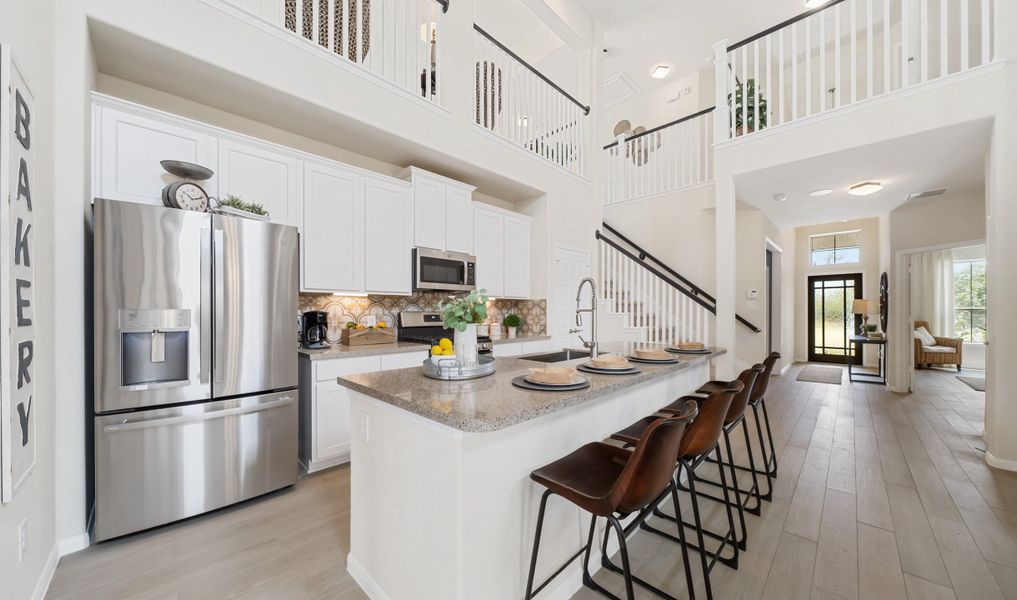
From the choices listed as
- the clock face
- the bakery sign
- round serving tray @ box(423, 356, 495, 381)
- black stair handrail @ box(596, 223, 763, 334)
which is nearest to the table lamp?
black stair handrail @ box(596, 223, 763, 334)

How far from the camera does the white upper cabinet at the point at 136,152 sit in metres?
2.13

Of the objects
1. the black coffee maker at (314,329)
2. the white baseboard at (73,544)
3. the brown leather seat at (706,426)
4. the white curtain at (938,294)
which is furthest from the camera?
the white curtain at (938,294)

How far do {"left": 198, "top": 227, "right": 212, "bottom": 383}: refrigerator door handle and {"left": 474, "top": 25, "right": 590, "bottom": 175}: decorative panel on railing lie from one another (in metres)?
2.74

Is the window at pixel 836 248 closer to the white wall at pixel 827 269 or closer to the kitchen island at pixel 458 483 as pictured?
the white wall at pixel 827 269

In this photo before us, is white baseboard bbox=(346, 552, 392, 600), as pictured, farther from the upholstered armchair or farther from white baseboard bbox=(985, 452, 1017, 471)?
the upholstered armchair

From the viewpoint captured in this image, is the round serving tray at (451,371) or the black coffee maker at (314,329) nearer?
the round serving tray at (451,371)

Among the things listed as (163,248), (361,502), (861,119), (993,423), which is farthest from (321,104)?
(993,423)

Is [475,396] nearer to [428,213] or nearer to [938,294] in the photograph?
[428,213]

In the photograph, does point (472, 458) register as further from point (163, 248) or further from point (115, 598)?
point (163, 248)

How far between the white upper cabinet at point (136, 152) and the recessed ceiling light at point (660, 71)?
6710mm

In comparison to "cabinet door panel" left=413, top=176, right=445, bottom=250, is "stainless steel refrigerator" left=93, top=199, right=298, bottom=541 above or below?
below

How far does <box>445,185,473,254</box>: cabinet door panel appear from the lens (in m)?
3.89

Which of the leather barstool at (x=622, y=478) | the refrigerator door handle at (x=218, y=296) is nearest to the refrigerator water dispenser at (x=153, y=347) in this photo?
the refrigerator door handle at (x=218, y=296)

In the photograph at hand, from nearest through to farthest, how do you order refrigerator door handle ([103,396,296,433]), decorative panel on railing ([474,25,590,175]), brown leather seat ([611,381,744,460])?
brown leather seat ([611,381,744,460]) → refrigerator door handle ([103,396,296,433]) → decorative panel on railing ([474,25,590,175])
